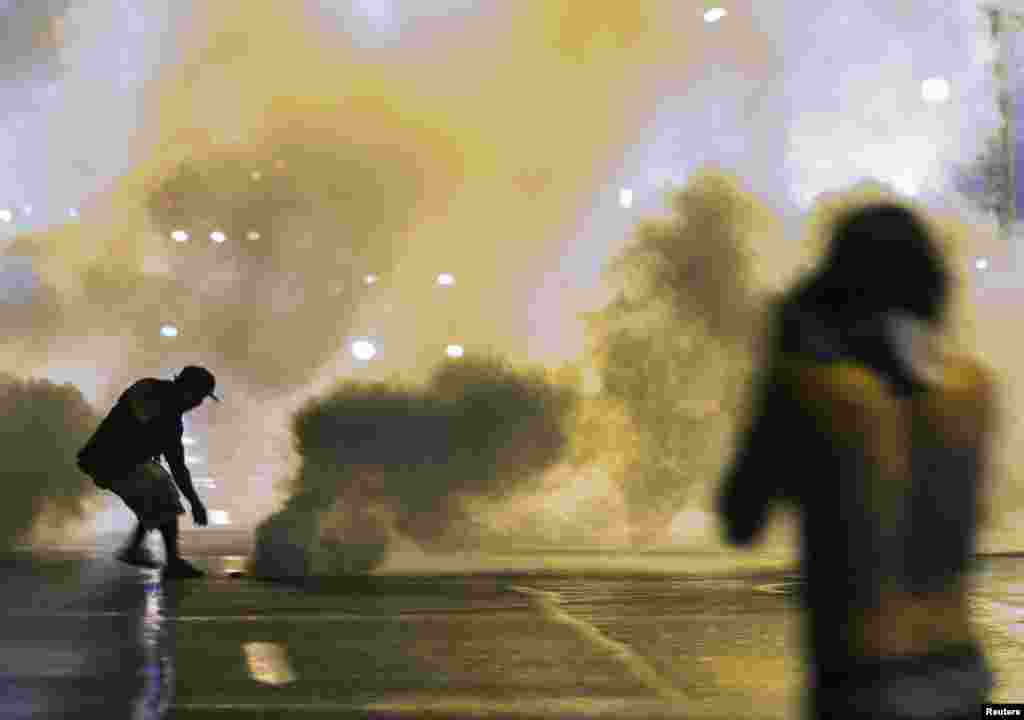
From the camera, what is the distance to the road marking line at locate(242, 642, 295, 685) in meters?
6.20

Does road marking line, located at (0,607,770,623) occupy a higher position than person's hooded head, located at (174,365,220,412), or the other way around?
person's hooded head, located at (174,365,220,412)

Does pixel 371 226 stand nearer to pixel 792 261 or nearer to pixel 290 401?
pixel 290 401

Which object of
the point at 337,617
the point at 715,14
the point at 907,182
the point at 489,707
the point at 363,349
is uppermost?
the point at 715,14

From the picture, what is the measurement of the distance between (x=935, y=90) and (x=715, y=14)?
2850 millimetres

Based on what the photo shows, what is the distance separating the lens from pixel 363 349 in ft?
92.1

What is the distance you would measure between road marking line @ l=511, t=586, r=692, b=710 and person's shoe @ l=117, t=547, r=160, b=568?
7.84ft

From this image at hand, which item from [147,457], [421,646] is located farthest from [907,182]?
[421,646]

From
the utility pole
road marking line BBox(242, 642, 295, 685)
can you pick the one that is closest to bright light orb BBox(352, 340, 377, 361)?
the utility pole

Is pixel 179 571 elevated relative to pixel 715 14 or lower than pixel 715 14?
lower

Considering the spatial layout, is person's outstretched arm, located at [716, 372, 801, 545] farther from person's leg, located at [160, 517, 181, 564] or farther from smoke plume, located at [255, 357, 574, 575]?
smoke plume, located at [255, 357, 574, 575]

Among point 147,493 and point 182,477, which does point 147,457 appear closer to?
point 147,493

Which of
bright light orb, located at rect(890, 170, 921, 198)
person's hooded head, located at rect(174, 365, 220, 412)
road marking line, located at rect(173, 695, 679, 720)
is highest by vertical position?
bright light orb, located at rect(890, 170, 921, 198)

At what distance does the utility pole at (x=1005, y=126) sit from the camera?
1639cm

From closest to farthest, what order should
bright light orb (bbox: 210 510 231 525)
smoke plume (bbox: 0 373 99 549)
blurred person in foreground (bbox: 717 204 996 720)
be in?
blurred person in foreground (bbox: 717 204 996 720) < smoke plume (bbox: 0 373 99 549) < bright light orb (bbox: 210 510 231 525)
